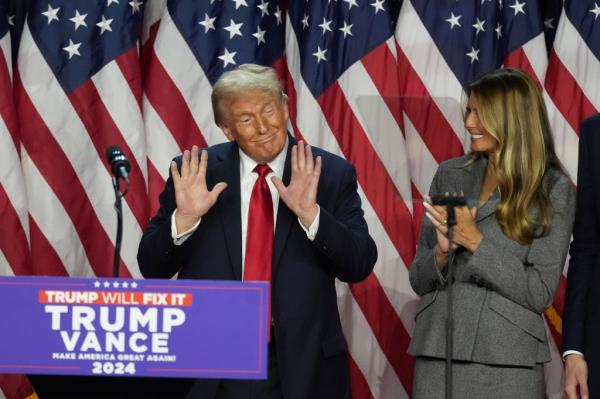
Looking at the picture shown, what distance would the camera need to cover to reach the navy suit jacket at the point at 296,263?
270 cm

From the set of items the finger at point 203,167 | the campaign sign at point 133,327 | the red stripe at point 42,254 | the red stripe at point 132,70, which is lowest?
the red stripe at point 42,254

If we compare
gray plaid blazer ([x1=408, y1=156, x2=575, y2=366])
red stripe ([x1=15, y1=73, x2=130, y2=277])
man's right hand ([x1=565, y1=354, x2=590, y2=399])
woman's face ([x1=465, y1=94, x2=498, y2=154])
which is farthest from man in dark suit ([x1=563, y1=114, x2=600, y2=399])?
red stripe ([x1=15, y1=73, x2=130, y2=277])

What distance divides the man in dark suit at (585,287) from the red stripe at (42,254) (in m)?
2.13

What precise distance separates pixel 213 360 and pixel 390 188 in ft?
7.12

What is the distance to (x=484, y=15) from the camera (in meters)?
4.14

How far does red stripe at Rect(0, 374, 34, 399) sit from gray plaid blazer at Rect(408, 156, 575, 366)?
5.77ft

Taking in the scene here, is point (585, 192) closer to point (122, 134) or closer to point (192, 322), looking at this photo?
point (192, 322)

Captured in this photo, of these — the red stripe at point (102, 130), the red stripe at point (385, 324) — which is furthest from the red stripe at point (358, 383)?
the red stripe at point (102, 130)

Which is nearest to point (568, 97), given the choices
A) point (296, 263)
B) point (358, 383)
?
point (358, 383)

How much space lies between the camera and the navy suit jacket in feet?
8.86

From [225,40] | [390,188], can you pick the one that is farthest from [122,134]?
[390,188]

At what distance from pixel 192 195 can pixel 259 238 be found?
9.3 inches

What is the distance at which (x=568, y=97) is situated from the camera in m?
4.13

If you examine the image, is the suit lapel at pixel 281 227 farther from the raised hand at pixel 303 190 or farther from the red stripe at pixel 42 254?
the red stripe at pixel 42 254
